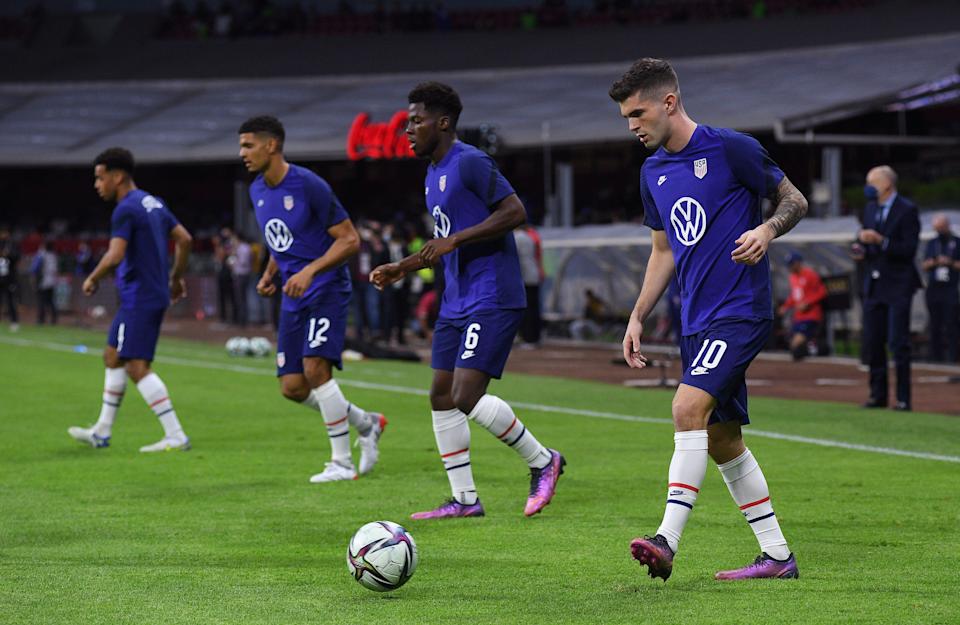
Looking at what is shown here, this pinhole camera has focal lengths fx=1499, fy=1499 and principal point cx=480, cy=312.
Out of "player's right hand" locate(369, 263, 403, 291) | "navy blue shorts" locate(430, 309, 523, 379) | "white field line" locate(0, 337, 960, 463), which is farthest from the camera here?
"white field line" locate(0, 337, 960, 463)

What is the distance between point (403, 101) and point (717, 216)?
35.9m

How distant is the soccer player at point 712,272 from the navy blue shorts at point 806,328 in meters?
15.3

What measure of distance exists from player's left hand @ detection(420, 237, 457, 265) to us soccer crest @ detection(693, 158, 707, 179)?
5.96 feet

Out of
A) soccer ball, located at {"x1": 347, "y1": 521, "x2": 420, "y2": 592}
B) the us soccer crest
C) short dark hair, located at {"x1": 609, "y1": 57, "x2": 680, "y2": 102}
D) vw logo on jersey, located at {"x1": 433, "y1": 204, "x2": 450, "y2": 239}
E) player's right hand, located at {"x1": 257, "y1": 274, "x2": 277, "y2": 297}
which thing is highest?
short dark hair, located at {"x1": 609, "y1": 57, "x2": 680, "y2": 102}

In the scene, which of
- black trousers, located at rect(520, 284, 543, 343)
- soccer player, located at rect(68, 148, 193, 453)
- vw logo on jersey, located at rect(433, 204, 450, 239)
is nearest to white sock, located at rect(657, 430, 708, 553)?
vw logo on jersey, located at rect(433, 204, 450, 239)

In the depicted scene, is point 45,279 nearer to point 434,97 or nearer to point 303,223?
point 303,223

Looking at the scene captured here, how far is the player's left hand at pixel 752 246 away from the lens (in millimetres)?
5707

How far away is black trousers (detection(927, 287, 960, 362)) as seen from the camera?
19.5 meters

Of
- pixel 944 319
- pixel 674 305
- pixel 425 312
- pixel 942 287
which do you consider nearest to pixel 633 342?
pixel 942 287

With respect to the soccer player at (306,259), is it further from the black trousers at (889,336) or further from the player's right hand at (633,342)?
the black trousers at (889,336)

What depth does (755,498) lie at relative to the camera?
6254mm

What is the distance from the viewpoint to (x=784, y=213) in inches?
235

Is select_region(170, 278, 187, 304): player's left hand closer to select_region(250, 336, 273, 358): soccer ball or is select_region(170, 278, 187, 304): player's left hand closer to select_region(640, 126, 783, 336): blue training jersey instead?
select_region(640, 126, 783, 336): blue training jersey

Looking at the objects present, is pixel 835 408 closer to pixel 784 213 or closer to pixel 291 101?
pixel 784 213
